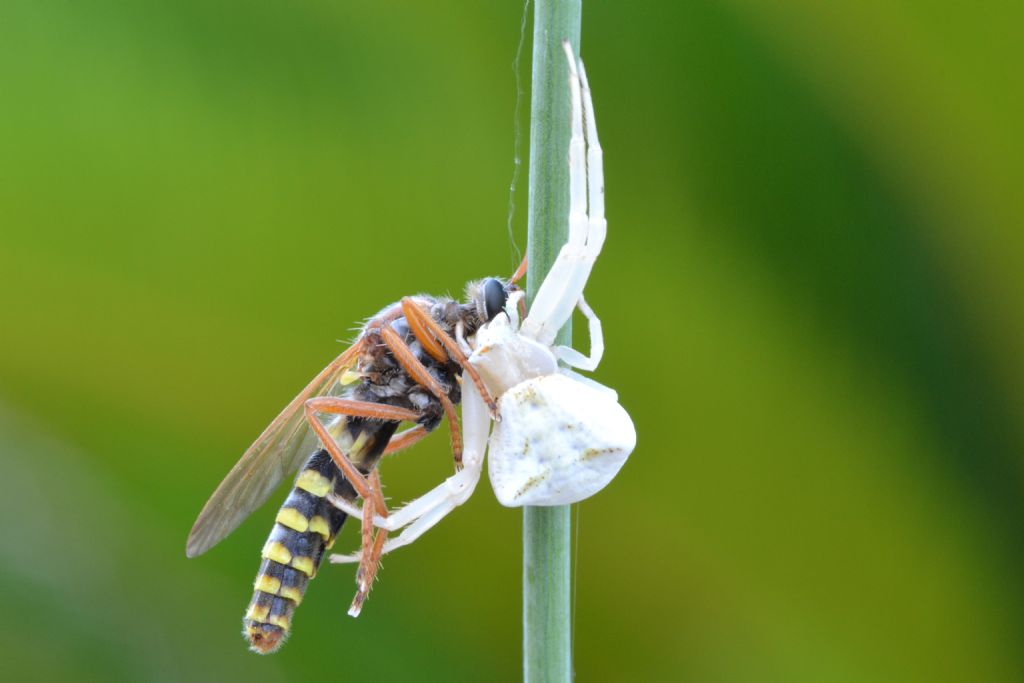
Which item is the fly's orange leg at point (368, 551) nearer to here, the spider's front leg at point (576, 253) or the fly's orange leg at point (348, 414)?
the fly's orange leg at point (348, 414)

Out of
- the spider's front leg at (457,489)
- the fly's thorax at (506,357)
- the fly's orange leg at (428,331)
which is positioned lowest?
the spider's front leg at (457,489)

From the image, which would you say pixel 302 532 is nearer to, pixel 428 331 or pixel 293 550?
pixel 293 550

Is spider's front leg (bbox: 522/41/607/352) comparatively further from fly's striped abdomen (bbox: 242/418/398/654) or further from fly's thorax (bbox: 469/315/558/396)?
fly's striped abdomen (bbox: 242/418/398/654)

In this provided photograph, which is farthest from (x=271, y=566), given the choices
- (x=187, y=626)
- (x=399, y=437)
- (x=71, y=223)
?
(x=71, y=223)

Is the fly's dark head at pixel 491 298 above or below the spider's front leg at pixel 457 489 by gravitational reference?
above

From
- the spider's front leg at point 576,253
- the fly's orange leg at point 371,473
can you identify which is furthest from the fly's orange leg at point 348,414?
the spider's front leg at point 576,253

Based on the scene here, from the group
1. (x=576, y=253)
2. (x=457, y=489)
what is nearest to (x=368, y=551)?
(x=457, y=489)
